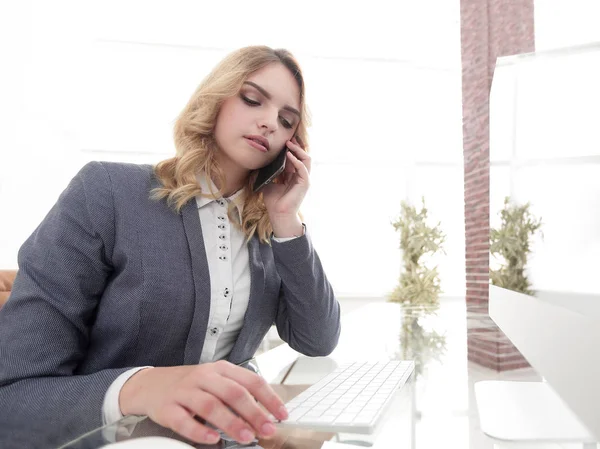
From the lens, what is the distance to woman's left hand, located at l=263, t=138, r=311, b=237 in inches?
53.1

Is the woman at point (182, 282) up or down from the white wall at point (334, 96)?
down

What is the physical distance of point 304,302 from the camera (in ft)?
4.30

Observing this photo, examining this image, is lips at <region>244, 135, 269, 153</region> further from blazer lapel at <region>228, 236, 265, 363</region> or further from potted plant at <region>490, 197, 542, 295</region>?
potted plant at <region>490, 197, 542, 295</region>

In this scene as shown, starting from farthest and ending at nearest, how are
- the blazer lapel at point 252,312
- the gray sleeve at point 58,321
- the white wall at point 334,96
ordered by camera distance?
the white wall at point 334,96
the blazer lapel at point 252,312
the gray sleeve at point 58,321

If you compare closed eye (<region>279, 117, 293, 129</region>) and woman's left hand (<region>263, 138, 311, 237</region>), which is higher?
closed eye (<region>279, 117, 293, 129</region>)

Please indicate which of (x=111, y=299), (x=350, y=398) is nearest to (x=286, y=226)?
(x=111, y=299)

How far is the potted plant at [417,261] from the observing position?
4402 mm

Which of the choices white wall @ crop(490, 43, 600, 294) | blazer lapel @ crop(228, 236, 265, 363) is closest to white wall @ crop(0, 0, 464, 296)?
blazer lapel @ crop(228, 236, 265, 363)

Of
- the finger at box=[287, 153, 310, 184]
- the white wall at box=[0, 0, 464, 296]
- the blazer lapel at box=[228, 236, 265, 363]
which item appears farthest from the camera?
the white wall at box=[0, 0, 464, 296]

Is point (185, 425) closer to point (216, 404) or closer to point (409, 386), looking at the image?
point (216, 404)

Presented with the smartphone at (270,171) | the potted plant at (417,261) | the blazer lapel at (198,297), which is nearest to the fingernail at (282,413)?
the blazer lapel at (198,297)

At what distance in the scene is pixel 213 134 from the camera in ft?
4.88

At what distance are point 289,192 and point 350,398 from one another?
0.75m

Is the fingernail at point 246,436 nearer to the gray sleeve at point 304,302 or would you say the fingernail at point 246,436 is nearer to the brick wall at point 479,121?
the gray sleeve at point 304,302
